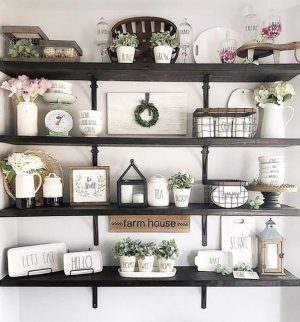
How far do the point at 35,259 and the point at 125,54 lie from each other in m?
1.06

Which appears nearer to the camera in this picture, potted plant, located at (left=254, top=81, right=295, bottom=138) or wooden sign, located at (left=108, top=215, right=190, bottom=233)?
potted plant, located at (left=254, top=81, right=295, bottom=138)

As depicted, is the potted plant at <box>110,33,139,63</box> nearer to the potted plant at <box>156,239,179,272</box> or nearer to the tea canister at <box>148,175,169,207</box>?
the tea canister at <box>148,175,169,207</box>

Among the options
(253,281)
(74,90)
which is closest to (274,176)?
(253,281)

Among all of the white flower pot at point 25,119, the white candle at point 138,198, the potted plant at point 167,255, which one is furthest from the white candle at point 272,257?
the white flower pot at point 25,119

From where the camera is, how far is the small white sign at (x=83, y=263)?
1.69 metres

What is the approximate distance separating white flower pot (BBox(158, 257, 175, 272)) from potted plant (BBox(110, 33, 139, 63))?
945mm

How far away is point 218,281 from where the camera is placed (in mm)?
1638

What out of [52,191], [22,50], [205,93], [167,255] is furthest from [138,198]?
[22,50]

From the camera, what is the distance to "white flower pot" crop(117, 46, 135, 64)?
162cm

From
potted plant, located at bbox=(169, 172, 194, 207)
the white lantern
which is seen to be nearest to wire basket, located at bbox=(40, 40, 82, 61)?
potted plant, located at bbox=(169, 172, 194, 207)

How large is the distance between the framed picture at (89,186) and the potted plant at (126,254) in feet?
0.74
